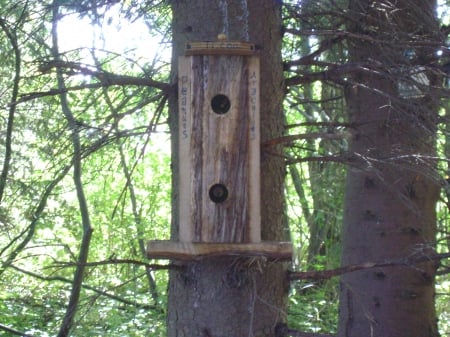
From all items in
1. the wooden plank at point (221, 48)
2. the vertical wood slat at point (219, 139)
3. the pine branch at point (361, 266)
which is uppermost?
the wooden plank at point (221, 48)

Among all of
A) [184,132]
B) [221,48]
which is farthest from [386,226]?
[221,48]

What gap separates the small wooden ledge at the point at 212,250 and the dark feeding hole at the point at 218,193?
0.19 meters

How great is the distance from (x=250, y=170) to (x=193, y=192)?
247 millimetres

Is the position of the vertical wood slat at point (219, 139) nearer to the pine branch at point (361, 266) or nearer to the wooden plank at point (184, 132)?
the wooden plank at point (184, 132)

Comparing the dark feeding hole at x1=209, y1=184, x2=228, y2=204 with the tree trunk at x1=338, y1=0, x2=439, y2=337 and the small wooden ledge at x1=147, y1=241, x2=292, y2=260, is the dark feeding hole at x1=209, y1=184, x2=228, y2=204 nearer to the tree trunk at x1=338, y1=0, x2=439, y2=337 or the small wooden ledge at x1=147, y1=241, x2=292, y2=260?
the small wooden ledge at x1=147, y1=241, x2=292, y2=260

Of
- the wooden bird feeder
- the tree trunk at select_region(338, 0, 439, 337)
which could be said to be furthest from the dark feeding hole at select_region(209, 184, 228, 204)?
the tree trunk at select_region(338, 0, 439, 337)

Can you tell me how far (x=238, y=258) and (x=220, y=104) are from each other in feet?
2.08

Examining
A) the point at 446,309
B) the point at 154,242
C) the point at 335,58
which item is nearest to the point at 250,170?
the point at 154,242

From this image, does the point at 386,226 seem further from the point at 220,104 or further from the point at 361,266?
the point at 220,104

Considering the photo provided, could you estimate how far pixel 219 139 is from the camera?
9.86 ft

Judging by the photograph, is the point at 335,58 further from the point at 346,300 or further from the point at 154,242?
the point at 154,242

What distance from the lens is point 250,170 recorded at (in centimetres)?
300

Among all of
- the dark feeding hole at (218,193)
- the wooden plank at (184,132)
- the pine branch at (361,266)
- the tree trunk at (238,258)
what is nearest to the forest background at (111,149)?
the pine branch at (361,266)

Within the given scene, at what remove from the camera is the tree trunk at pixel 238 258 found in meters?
3.06
